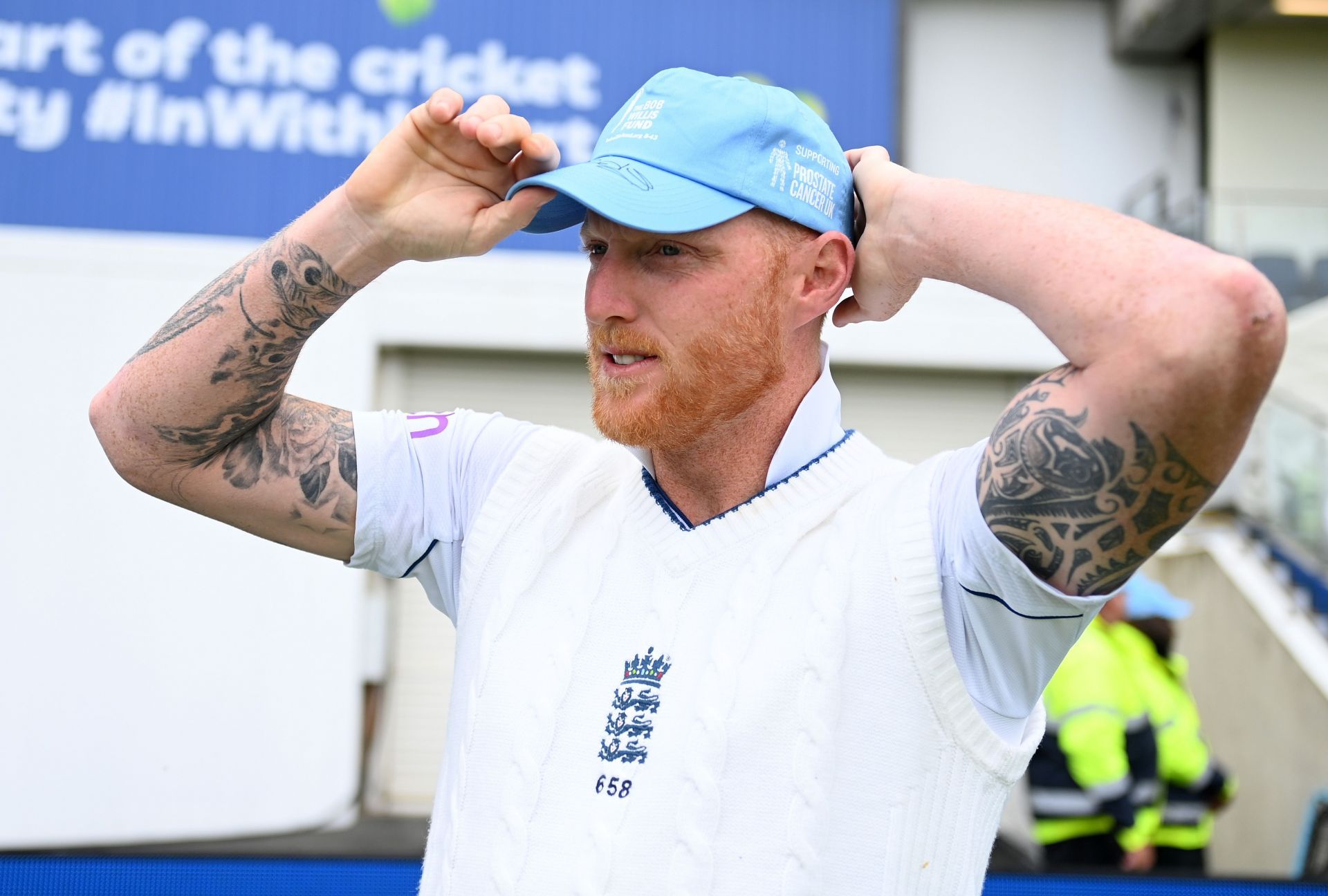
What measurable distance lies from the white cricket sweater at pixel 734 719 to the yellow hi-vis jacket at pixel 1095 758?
125 inches

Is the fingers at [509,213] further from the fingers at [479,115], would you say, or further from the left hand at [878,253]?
the left hand at [878,253]

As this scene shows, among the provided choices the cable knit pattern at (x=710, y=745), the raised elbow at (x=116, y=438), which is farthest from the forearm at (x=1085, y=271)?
the raised elbow at (x=116, y=438)

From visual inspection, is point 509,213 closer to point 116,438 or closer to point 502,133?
point 502,133

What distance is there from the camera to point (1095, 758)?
4660mm

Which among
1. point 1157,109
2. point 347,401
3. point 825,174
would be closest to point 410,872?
point 825,174

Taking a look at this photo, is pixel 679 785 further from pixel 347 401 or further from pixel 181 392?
pixel 347 401

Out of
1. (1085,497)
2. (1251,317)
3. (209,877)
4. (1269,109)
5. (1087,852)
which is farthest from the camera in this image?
(1269,109)

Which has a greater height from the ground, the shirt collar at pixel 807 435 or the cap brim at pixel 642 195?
the cap brim at pixel 642 195

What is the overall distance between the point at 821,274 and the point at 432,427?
0.68 m

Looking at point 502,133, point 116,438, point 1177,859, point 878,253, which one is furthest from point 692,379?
point 1177,859

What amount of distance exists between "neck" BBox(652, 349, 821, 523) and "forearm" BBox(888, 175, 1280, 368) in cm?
32

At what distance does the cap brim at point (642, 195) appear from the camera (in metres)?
1.71

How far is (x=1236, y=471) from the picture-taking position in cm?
865

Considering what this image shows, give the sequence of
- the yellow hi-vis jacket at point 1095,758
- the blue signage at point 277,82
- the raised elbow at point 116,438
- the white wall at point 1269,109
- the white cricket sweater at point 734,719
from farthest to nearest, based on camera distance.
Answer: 1. the white wall at point 1269,109
2. the blue signage at point 277,82
3. the yellow hi-vis jacket at point 1095,758
4. the raised elbow at point 116,438
5. the white cricket sweater at point 734,719
